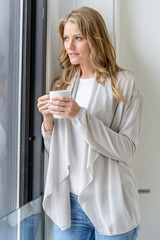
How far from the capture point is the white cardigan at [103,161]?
1088mm

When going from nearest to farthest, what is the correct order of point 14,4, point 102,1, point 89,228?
point 14,4 → point 89,228 → point 102,1

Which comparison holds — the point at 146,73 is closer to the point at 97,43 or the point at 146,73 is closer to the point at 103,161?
the point at 97,43

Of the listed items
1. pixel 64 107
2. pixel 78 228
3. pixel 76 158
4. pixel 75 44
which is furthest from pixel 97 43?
pixel 78 228

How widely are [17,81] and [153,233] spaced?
3.23ft

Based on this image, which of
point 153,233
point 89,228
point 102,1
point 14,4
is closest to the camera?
point 14,4

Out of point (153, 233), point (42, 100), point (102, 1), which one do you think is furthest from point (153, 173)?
point (102, 1)

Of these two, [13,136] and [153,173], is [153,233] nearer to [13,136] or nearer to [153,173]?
[153,173]

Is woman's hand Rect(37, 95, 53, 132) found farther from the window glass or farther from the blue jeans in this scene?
the blue jeans

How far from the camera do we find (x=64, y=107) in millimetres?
1027

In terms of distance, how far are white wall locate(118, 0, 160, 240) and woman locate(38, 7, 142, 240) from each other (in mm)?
280

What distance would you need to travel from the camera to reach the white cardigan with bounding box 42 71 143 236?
3.57 ft

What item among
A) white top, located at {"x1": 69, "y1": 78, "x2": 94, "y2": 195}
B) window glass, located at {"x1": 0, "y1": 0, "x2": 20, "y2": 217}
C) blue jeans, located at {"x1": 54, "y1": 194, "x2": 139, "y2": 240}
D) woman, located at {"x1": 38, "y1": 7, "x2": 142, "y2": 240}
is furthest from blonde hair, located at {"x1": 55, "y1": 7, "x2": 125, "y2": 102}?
blue jeans, located at {"x1": 54, "y1": 194, "x2": 139, "y2": 240}

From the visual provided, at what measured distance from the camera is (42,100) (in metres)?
1.11

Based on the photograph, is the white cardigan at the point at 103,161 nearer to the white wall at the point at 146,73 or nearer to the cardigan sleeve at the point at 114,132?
the cardigan sleeve at the point at 114,132
